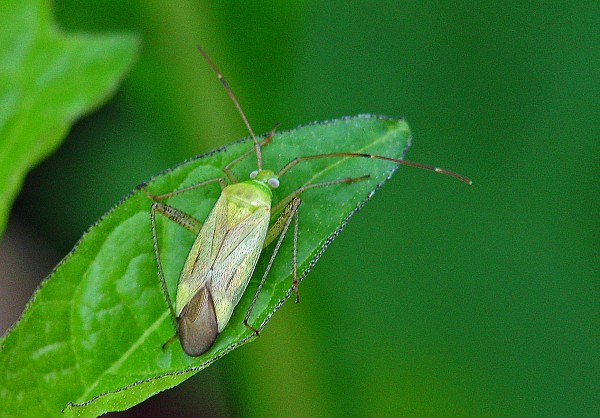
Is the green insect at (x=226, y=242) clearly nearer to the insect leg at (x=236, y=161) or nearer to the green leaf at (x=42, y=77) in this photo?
the insect leg at (x=236, y=161)

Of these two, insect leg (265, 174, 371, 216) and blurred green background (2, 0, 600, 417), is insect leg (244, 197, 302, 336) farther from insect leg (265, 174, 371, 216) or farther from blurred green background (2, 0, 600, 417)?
blurred green background (2, 0, 600, 417)

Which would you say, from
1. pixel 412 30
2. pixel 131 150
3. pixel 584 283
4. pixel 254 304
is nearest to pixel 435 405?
pixel 584 283

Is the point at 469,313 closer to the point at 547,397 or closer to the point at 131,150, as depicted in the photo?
the point at 547,397

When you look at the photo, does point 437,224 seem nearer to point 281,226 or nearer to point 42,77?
point 281,226

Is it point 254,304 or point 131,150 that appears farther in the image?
point 131,150

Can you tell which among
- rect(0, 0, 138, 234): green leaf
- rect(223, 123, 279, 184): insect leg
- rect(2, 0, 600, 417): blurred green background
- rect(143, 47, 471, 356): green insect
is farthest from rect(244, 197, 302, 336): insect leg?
rect(2, 0, 600, 417): blurred green background

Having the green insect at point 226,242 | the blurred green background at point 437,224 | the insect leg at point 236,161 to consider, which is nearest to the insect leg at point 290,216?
the green insect at point 226,242

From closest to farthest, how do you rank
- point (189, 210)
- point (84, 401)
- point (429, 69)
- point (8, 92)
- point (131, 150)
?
1. point (84, 401)
2. point (189, 210)
3. point (8, 92)
4. point (429, 69)
5. point (131, 150)
